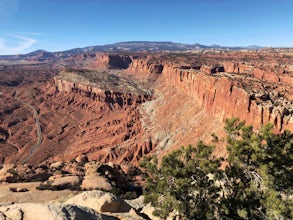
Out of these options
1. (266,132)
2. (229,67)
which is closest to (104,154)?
(266,132)

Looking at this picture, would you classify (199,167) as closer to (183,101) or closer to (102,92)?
(183,101)

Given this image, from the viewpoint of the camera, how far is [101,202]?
2239 centimetres

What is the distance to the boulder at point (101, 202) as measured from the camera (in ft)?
72.7

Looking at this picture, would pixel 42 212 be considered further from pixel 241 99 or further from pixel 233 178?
pixel 241 99

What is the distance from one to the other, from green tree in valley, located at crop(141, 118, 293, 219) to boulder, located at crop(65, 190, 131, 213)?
3364 millimetres

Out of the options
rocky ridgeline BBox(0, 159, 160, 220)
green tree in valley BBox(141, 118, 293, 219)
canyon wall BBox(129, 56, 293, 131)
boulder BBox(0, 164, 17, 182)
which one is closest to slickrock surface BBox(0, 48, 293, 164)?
canyon wall BBox(129, 56, 293, 131)

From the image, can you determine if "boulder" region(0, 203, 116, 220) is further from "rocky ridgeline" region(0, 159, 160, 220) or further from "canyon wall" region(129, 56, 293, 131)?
"canyon wall" region(129, 56, 293, 131)

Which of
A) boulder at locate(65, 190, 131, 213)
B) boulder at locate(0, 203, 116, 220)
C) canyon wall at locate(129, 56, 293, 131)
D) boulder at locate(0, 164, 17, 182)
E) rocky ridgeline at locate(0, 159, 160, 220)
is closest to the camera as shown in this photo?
boulder at locate(0, 203, 116, 220)

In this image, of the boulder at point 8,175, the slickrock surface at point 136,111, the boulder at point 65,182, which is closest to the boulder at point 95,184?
the boulder at point 65,182

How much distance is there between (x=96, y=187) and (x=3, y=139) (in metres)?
80.6

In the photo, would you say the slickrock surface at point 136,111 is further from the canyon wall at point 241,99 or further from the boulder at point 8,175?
the boulder at point 8,175

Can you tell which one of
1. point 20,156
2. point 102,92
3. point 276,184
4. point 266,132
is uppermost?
point 266,132

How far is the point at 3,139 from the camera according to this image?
343ft

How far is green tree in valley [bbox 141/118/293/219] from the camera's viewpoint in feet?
59.2
